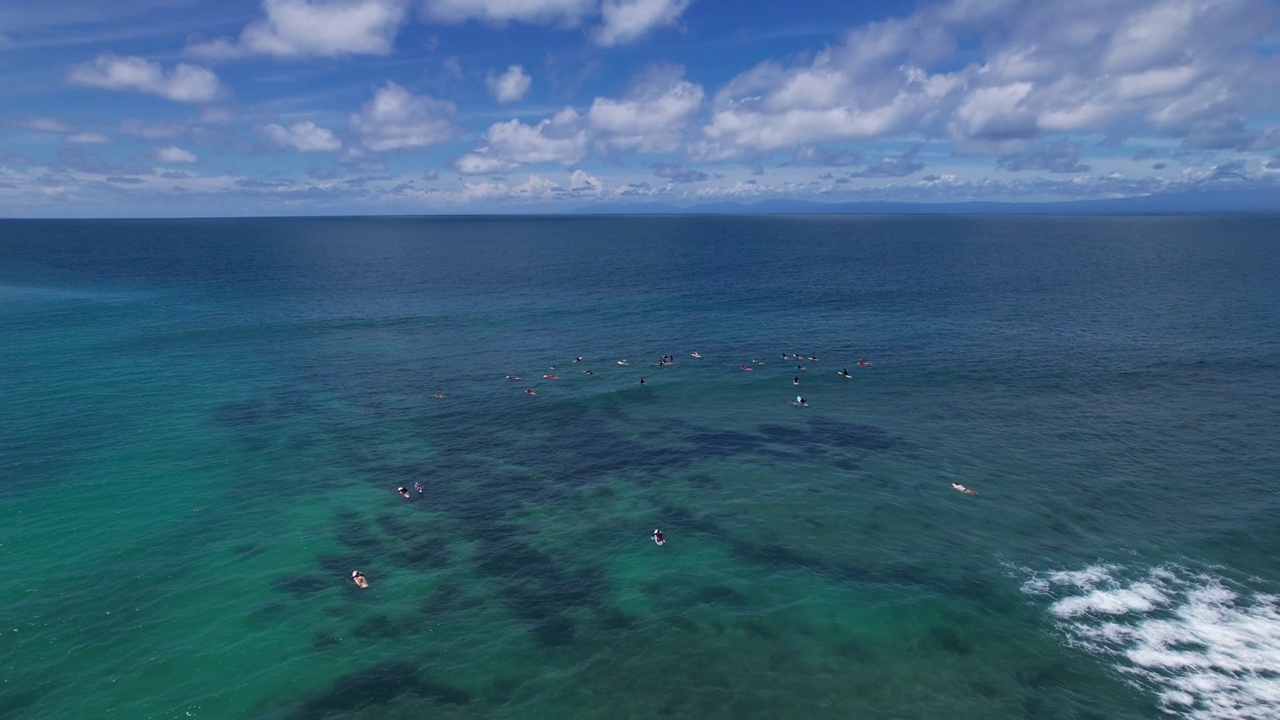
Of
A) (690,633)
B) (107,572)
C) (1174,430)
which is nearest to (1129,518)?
(1174,430)

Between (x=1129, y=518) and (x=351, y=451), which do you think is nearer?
(x=1129, y=518)

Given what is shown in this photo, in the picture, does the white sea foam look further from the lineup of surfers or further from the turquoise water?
the lineup of surfers

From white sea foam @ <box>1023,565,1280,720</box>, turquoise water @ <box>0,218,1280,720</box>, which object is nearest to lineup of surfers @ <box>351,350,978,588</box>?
turquoise water @ <box>0,218,1280,720</box>

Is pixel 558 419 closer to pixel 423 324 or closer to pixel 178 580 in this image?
pixel 178 580

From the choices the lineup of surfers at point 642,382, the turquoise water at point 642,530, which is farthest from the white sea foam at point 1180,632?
the lineup of surfers at point 642,382

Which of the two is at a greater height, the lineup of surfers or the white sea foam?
the lineup of surfers

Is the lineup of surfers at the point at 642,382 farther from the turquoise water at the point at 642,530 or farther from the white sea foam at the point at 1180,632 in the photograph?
the white sea foam at the point at 1180,632
